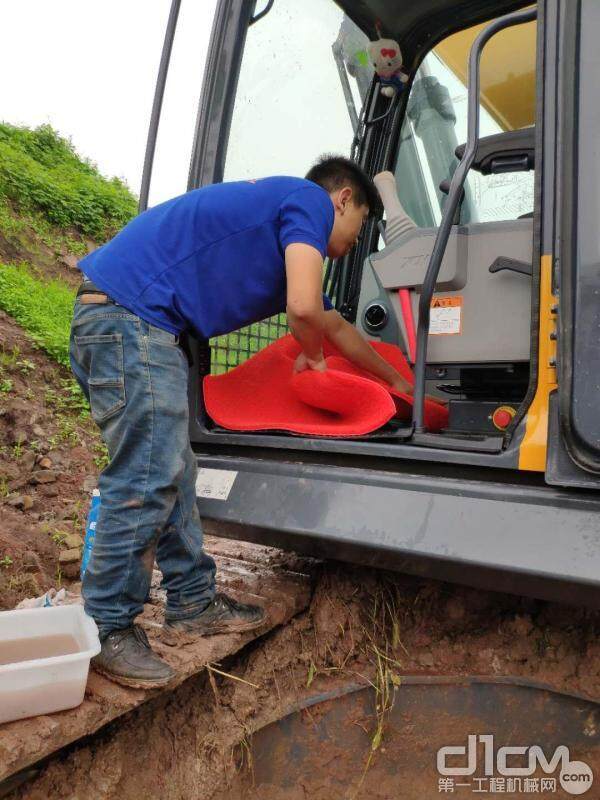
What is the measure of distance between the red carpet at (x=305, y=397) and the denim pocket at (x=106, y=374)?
22.4 inches

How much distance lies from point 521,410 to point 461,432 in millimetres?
427

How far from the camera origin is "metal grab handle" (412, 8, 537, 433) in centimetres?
183

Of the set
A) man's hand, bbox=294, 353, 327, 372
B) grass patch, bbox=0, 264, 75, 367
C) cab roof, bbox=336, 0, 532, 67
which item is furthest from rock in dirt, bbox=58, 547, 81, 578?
cab roof, bbox=336, 0, 532, 67

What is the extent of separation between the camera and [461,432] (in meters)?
2.10

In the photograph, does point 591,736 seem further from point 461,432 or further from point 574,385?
point 574,385

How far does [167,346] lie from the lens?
5.86 ft

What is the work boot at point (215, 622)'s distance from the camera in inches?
72.7

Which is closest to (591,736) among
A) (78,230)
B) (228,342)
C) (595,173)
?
(595,173)

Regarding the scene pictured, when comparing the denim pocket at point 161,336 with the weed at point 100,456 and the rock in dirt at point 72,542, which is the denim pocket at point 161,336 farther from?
the weed at point 100,456

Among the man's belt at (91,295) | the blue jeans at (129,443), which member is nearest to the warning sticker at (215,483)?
the blue jeans at (129,443)

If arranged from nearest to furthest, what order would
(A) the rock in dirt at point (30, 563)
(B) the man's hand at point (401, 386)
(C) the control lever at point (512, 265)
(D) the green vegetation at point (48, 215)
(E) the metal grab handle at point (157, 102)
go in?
(C) the control lever at point (512, 265) → (E) the metal grab handle at point (157, 102) → (B) the man's hand at point (401, 386) → (A) the rock in dirt at point (30, 563) → (D) the green vegetation at point (48, 215)

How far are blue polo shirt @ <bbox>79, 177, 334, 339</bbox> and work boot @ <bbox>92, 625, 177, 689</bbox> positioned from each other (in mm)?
768

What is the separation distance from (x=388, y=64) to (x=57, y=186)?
575 cm

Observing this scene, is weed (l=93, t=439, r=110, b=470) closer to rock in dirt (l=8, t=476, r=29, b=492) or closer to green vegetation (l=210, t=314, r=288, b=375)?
rock in dirt (l=8, t=476, r=29, b=492)
